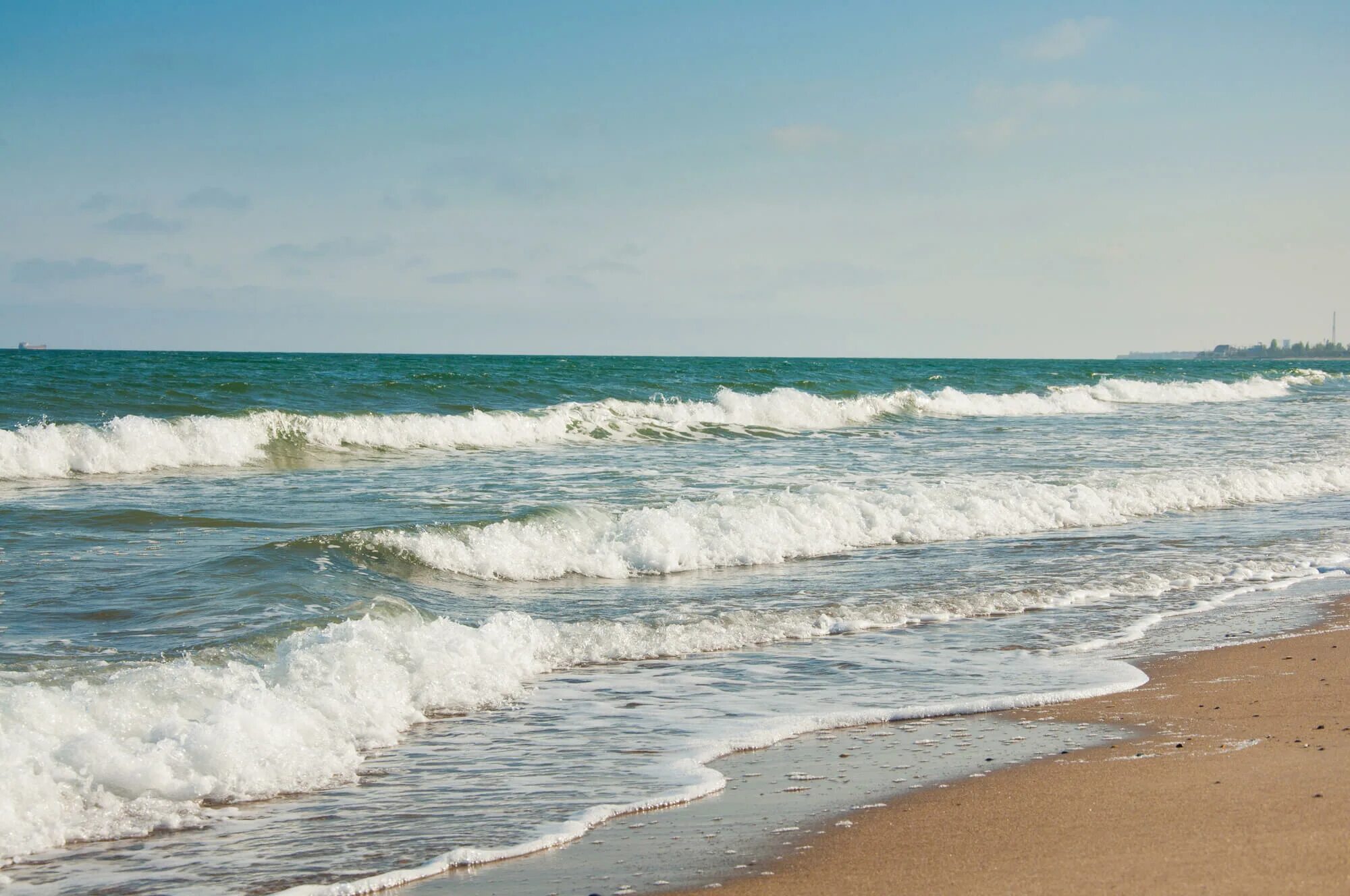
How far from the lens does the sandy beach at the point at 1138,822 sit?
3.40 m

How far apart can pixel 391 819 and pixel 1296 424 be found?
29887 millimetres

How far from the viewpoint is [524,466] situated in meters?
17.1

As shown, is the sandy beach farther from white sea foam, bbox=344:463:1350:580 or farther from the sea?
white sea foam, bbox=344:463:1350:580

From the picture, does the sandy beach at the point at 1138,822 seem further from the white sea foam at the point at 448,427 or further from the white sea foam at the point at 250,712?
the white sea foam at the point at 448,427

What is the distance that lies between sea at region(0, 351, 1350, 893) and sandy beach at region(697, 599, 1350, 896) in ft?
2.84

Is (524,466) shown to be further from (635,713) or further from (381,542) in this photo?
(635,713)

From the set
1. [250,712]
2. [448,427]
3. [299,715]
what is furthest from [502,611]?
[448,427]

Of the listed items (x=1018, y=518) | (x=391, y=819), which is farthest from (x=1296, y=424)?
(x=391, y=819)

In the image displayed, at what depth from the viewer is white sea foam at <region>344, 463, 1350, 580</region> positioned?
988 cm

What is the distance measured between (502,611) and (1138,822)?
5118 millimetres

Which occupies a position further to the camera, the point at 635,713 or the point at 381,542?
the point at 381,542

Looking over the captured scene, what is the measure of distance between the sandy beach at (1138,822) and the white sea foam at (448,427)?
15.0 meters

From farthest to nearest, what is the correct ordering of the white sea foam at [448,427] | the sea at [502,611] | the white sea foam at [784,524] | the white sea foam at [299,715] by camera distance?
1. the white sea foam at [448,427]
2. the white sea foam at [784,524]
3. the sea at [502,611]
4. the white sea foam at [299,715]

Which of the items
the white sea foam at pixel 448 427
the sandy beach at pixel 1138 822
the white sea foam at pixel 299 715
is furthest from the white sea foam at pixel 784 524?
the white sea foam at pixel 448 427
